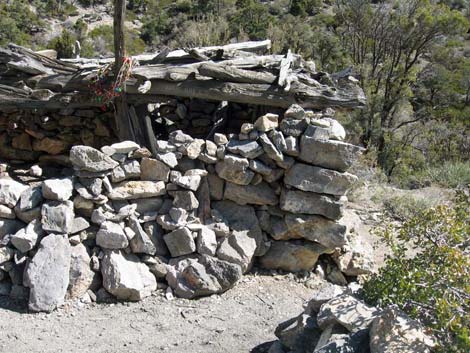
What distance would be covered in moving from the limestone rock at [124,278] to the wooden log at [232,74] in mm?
2277

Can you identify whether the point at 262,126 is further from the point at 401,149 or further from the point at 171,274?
the point at 401,149

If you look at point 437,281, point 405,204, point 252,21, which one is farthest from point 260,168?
point 252,21

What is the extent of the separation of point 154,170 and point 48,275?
1495 millimetres

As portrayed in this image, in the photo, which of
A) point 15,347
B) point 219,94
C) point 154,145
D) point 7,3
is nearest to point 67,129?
point 154,145

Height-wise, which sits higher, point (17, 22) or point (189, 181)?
point (17, 22)

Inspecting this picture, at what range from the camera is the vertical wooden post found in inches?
236

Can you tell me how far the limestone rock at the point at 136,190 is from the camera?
543cm

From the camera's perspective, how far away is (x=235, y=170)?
5.62m

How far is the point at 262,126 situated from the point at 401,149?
8923 millimetres

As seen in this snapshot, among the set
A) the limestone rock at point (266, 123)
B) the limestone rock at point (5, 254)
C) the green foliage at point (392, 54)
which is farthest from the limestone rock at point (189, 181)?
the green foliage at point (392, 54)

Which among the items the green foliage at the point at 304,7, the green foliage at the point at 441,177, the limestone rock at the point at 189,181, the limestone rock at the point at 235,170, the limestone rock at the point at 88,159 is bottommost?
the green foliage at the point at 441,177

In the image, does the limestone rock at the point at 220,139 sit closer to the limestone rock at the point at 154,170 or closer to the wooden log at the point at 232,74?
the limestone rock at the point at 154,170

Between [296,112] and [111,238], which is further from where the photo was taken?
[296,112]

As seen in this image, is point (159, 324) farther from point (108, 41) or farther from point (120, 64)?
point (108, 41)
